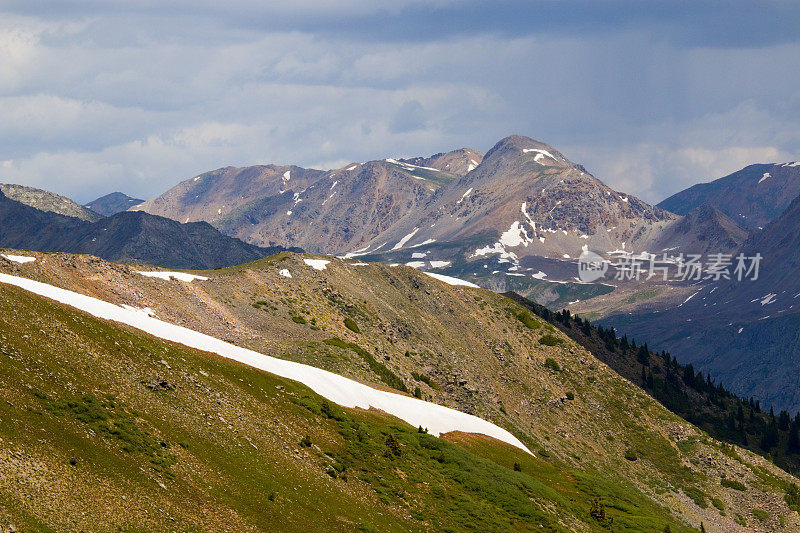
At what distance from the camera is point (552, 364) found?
165 meters

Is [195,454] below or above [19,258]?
below

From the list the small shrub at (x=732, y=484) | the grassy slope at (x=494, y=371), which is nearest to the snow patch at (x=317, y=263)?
the grassy slope at (x=494, y=371)

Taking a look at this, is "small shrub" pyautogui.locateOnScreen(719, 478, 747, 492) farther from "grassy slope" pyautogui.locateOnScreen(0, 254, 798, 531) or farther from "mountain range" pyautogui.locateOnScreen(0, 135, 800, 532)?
"grassy slope" pyautogui.locateOnScreen(0, 254, 798, 531)

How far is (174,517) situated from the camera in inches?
1457

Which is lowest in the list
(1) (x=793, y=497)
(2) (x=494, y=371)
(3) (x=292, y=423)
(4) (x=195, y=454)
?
(1) (x=793, y=497)

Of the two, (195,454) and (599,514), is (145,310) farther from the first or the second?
(599,514)

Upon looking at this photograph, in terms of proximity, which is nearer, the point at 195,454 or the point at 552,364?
the point at 195,454

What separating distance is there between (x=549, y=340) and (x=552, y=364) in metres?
7.89

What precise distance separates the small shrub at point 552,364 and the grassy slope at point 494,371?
5.79 feet

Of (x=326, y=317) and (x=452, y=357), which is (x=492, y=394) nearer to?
(x=452, y=357)

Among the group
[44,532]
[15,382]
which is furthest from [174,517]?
[15,382]

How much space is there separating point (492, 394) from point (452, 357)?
11071 millimetres

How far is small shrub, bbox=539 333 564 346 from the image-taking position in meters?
171

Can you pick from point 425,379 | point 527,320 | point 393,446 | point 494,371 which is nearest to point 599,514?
point 393,446
